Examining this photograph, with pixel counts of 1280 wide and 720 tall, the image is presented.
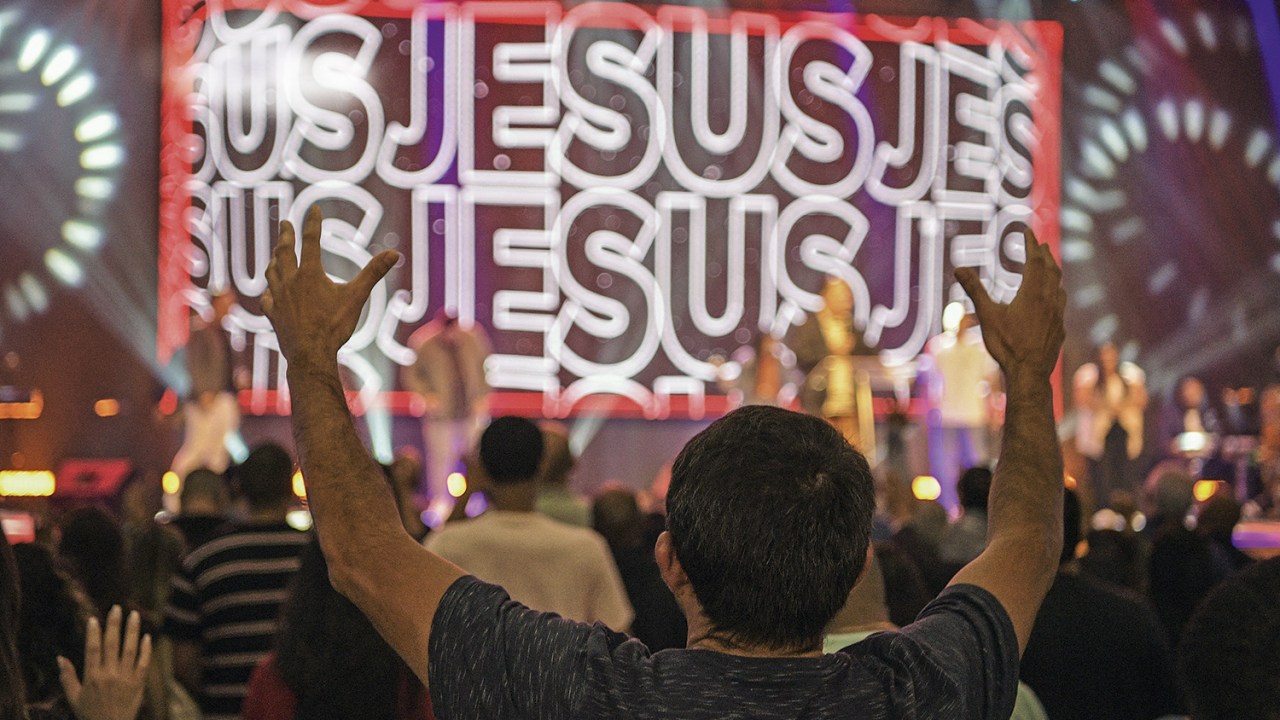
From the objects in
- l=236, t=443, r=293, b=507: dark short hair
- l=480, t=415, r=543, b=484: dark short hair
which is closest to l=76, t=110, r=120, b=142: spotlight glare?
l=236, t=443, r=293, b=507: dark short hair

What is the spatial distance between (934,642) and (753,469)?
25 cm

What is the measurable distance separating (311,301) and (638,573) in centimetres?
290

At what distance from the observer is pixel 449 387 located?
1131cm

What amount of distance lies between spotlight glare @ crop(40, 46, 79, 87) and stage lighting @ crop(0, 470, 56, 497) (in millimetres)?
3623

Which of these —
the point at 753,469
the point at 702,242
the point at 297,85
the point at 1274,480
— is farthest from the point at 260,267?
the point at 753,469

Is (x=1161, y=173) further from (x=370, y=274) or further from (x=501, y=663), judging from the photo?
(x=501, y=663)

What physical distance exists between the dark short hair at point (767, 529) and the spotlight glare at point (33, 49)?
1299 cm

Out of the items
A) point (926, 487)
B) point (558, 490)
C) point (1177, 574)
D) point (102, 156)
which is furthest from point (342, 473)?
point (102, 156)

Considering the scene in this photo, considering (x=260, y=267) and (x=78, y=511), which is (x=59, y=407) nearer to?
(x=260, y=267)

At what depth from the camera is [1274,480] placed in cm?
1205

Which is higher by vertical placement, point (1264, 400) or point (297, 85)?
point (297, 85)

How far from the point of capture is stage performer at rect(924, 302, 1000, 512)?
11.8 metres

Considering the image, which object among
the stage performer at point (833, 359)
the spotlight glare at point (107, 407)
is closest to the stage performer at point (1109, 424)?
the stage performer at point (833, 359)

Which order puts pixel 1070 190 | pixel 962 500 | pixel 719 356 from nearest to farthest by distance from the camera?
pixel 962 500 → pixel 719 356 → pixel 1070 190
